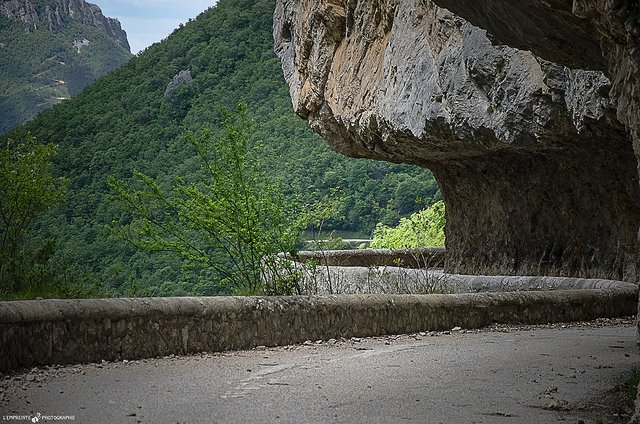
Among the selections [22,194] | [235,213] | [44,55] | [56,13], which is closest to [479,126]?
[235,213]

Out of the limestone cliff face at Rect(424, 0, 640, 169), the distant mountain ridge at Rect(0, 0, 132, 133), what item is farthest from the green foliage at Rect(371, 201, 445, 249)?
the distant mountain ridge at Rect(0, 0, 132, 133)

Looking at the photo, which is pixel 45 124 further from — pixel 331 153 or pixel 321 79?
pixel 321 79

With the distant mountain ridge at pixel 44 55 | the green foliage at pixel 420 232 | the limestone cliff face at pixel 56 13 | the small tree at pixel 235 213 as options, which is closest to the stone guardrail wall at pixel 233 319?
the small tree at pixel 235 213

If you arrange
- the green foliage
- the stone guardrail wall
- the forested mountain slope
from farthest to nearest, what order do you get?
the forested mountain slope
the green foliage
the stone guardrail wall

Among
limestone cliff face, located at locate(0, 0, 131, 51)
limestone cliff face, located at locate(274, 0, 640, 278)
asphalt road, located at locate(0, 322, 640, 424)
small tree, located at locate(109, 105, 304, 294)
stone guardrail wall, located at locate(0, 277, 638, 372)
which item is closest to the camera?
asphalt road, located at locate(0, 322, 640, 424)

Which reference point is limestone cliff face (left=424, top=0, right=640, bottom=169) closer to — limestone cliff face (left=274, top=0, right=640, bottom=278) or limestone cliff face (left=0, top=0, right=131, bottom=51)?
limestone cliff face (left=274, top=0, right=640, bottom=278)

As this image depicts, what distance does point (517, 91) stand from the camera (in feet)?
38.1

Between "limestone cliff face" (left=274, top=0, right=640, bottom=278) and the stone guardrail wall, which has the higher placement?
"limestone cliff face" (left=274, top=0, right=640, bottom=278)

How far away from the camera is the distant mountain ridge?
63.2 m

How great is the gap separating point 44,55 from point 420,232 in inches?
1746

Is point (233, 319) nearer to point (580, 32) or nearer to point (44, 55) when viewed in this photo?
point (580, 32)

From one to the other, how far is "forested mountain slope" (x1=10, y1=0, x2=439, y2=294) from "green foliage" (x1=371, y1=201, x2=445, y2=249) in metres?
5.26

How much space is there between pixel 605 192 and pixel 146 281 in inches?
662

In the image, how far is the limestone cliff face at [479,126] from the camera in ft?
37.9
